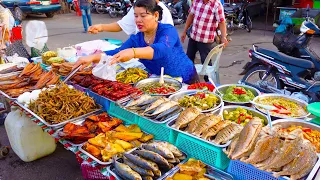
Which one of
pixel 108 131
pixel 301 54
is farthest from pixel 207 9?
pixel 108 131

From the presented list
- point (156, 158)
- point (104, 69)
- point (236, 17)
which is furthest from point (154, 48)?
point (236, 17)

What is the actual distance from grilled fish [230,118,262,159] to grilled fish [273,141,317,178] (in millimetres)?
211

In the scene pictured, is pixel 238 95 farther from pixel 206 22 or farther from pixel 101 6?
pixel 101 6

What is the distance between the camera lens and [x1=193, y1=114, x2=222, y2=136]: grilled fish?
1.90m

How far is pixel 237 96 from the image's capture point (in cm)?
265

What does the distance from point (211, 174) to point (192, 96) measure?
0.87 metres

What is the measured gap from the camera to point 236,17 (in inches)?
409

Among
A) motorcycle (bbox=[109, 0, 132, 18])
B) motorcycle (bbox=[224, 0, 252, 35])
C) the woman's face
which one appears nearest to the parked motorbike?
motorcycle (bbox=[224, 0, 252, 35])

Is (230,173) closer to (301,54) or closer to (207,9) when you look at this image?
(207,9)

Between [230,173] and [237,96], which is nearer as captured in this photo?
[230,173]

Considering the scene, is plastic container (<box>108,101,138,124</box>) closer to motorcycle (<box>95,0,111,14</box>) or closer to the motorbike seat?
the motorbike seat

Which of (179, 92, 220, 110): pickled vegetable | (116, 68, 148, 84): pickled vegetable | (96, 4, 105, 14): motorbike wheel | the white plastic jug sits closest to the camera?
(179, 92, 220, 110): pickled vegetable

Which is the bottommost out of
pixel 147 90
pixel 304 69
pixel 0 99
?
pixel 0 99

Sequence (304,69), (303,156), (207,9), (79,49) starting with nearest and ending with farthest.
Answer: (303,156) < (79,49) < (304,69) < (207,9)
